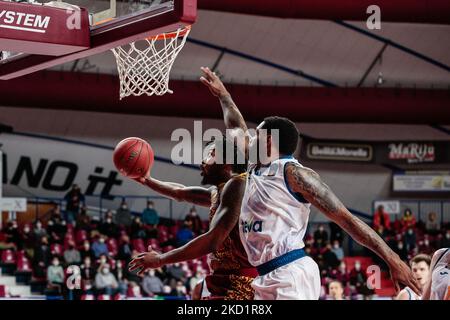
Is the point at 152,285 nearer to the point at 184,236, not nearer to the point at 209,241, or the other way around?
the point at 184,236

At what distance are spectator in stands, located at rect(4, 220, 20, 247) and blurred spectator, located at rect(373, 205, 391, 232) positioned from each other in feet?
29.5

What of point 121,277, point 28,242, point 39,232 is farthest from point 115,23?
point 28,242

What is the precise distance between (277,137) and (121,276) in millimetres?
11704

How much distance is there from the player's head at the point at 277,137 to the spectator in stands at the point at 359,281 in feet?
40.1

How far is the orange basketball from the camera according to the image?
6176 mm

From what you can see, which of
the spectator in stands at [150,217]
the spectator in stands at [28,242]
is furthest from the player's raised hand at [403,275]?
the spectator in stands at [150,217]

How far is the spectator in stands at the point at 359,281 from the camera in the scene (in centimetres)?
1641

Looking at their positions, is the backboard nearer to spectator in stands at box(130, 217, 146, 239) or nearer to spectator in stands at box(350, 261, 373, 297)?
spectator in stands at box(350, 261, 373, 297)

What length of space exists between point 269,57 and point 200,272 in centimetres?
665

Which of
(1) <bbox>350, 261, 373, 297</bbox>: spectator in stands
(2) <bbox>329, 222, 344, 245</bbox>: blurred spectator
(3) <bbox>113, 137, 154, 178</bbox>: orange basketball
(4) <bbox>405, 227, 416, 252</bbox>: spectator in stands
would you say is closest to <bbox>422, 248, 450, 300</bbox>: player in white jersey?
(3) <bbox>113, 137, 154, 178</bbox>: orange basketball

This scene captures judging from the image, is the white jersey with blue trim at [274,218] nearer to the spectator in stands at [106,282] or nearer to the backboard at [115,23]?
the backboard at [115,23]
